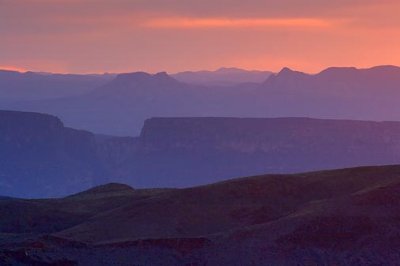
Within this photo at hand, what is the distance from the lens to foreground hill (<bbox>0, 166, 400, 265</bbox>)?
73.7 m

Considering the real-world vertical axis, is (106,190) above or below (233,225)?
above

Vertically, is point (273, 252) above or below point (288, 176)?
below

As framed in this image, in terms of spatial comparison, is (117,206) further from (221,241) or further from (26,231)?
(221,241)

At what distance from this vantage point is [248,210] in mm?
91312

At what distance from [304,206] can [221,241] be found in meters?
15.4

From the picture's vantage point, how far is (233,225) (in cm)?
8756

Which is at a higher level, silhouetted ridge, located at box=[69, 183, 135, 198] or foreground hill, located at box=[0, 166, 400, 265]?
silhouetted ridge, located at box=[69, 183, 135, 198]

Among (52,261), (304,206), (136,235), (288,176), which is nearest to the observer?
(52,261)

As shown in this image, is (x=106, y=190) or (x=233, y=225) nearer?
(x=233, y=225)

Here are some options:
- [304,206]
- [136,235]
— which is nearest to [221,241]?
[136,235]

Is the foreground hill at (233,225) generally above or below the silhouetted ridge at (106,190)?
below

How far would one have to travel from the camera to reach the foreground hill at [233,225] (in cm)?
7369

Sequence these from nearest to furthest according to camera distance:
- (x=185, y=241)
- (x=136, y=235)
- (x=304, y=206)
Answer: (x=185, y=241), (x=136, y=235), (x=304, y=206)

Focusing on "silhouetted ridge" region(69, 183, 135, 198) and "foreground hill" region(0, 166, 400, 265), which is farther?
"silhouetted ridge" region(69, 183, 135, 198)
